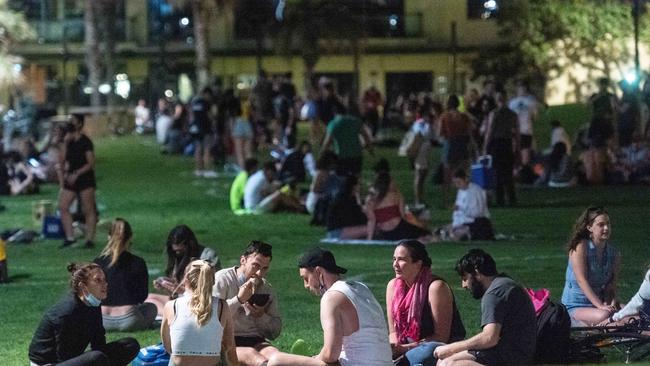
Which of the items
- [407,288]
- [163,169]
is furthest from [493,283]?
[163,169]

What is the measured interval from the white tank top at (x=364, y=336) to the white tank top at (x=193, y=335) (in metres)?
0.76

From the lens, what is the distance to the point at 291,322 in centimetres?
1317

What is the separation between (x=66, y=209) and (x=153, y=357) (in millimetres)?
9259

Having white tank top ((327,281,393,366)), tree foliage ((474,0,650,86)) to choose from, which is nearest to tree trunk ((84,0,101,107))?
tree foliage ((474,0,650,86))

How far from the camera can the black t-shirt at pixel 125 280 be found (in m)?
12.8

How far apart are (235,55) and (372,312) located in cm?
6103

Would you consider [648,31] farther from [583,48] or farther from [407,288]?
[407,288]

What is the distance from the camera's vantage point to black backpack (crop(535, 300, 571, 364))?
33.0 ft

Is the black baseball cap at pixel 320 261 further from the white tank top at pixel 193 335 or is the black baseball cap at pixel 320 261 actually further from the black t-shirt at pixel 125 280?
the black t-shirt at pixel 125 280

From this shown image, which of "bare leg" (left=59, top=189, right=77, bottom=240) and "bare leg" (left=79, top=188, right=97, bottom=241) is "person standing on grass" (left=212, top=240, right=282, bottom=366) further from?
"bare leg" (left=59, top=189, right=77, bottom=240)

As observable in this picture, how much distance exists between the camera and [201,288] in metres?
9.31

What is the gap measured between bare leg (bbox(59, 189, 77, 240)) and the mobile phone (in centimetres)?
910

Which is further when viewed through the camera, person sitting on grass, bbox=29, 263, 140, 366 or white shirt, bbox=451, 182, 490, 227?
white shirt, bbox=451, 182, 490, 227

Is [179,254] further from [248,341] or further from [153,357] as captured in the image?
[153,357]
